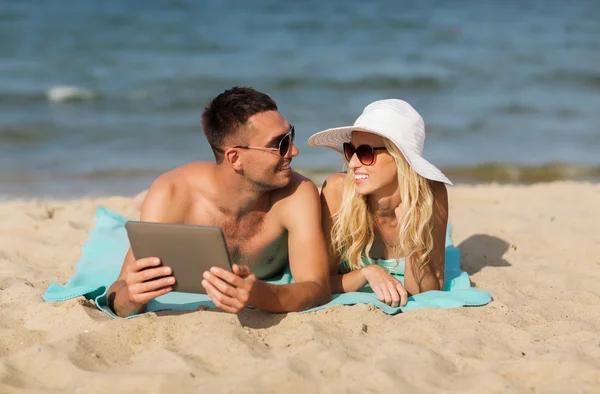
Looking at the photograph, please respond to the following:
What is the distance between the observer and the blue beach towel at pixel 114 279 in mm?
4484

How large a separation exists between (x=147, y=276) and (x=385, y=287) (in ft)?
4.53

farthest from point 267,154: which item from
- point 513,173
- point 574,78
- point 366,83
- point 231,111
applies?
point 574,78

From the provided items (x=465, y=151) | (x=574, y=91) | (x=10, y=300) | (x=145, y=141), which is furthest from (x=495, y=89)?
(x=10, y=300)

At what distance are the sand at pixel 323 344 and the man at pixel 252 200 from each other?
178 mm

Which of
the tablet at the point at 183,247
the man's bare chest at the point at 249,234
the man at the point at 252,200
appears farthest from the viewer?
the man's bare chest at the point at 249,234

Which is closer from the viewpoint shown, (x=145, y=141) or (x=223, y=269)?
(x=223, y=269)

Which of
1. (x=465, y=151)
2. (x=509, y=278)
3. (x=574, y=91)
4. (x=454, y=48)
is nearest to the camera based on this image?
(x=509, y=278)

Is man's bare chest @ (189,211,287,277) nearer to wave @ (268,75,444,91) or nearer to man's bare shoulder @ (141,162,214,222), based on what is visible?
man's bare shoulder @ (141,162,214,222)

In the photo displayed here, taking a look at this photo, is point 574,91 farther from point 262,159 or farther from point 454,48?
point 262,159

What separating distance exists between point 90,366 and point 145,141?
7.18 meters

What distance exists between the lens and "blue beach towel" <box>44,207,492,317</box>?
14.7 feet

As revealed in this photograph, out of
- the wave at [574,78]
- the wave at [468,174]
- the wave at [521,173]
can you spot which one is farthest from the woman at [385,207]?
the wave at [574,78]

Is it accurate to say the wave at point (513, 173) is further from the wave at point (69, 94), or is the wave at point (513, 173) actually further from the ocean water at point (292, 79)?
the wave at point (69, 94)

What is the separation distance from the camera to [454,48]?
1722cm
